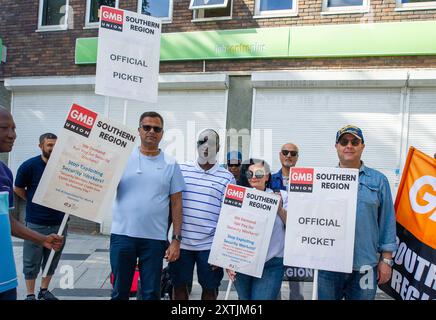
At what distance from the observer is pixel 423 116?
295 inches

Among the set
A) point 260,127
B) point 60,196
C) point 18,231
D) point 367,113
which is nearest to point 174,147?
point 260,127

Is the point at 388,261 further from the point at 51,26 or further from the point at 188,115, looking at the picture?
the point at 51,26

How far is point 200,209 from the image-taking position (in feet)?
11.7

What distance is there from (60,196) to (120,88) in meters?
1.28

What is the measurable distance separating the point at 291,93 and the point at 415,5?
8.92ft

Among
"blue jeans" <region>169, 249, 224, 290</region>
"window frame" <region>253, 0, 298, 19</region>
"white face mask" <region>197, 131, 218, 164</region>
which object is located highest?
"window frame" <region>253, 0, 298, 19</region>

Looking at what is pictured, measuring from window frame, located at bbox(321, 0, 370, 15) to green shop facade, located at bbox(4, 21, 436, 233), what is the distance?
0.35 metres

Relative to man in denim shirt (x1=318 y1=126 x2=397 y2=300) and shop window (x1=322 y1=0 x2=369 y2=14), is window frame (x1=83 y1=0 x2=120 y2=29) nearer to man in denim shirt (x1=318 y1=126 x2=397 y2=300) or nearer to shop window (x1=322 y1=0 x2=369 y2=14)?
shop window (x1=322 y1=0 x2=369 y2=14)

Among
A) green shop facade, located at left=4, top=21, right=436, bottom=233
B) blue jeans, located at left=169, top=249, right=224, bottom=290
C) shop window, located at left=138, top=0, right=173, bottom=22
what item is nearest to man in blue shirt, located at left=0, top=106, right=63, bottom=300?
blue jeans, located at left=169, top=249, right=224, bottom=290

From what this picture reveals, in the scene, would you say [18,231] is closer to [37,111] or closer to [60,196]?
[60,196]

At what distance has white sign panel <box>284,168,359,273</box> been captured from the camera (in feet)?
9.39

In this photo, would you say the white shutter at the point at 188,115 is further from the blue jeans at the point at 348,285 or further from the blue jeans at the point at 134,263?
the blue jeans at the point at 348,285

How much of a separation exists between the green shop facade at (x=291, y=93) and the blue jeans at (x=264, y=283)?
5.13m
